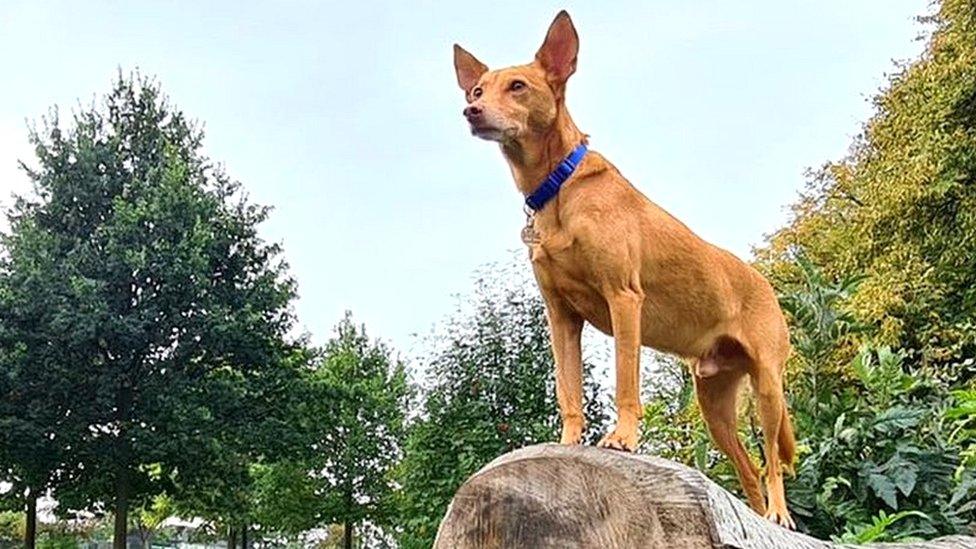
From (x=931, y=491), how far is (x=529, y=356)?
631 cm

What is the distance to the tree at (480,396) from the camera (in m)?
11.2

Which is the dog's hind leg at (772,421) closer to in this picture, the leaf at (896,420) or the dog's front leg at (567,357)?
the dog's front leg at (567,357)

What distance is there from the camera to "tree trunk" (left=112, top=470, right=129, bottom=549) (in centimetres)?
1895

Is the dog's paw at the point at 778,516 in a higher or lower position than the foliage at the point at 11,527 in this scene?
lower

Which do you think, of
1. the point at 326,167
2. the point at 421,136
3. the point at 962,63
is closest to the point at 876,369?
the point at 421,136

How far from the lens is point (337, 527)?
28.1 m

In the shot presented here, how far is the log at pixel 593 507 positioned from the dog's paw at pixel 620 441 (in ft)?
0.22

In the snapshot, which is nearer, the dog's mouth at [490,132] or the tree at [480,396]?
the dog's mouth at [490,132]

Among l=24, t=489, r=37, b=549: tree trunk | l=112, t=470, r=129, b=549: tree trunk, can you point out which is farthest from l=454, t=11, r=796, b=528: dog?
l=24, t=489, r=37, b=549: tree trunk

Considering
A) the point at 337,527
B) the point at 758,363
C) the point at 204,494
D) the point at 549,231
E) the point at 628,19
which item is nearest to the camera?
the point at 549,231

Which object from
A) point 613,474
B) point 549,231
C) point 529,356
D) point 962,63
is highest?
point 962,63

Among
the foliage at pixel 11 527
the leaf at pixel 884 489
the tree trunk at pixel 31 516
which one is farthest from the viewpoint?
the foliage at pixel 11 527

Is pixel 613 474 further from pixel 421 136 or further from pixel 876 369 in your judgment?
pixel 421 136

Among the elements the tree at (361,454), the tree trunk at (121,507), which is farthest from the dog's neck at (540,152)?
the tree at (361,454)
